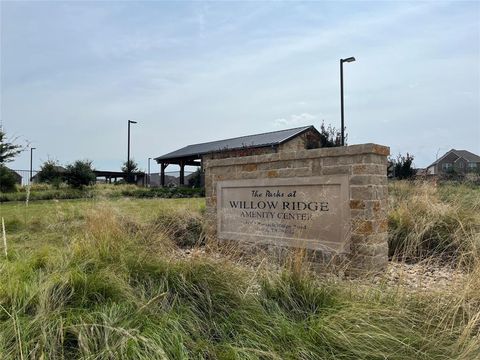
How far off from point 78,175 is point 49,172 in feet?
9.15

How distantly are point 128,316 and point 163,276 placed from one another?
765 millimetres

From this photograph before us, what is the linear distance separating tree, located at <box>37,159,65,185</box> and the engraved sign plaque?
19558 millimetres

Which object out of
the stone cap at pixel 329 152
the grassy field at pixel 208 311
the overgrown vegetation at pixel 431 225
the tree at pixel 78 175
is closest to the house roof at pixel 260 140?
the tree at pixel 78 175

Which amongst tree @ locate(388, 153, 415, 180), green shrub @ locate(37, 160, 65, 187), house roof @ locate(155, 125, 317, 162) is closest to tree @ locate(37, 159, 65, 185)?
green shrub @ locate(37, 160, 65, 187)

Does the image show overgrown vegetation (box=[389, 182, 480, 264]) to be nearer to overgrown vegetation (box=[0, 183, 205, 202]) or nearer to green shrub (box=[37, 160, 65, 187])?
overgrown vegetation (box=[0, 183, 205, 202])

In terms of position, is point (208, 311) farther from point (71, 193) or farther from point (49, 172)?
point (49, 172)

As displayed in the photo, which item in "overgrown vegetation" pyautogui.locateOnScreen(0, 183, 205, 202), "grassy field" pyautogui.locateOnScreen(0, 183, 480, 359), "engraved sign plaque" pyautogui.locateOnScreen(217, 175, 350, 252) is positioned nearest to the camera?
"grassy field" pyautogui.locateOnScreen(0, 183, 480, 359)

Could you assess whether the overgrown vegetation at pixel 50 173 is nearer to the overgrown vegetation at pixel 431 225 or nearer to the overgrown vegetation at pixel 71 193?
the overgrown vegetation at pixel 71 193

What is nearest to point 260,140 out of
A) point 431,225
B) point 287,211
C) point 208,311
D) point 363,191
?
point 431,225

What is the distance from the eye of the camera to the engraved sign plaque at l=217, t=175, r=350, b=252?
15.1 feet

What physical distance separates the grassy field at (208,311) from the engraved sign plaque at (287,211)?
1212 millimetres

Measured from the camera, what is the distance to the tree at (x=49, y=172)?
76.0ft

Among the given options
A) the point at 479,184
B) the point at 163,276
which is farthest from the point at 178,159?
the point at 163,276

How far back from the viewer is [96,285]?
9.43 feet
